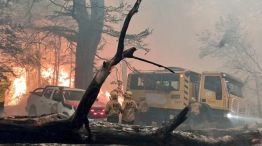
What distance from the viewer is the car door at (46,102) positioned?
13.3 meters

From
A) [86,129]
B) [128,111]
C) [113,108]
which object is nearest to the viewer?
[86,129]

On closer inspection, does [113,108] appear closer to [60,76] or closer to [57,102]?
[57,102]

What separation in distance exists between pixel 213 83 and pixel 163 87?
217 cm

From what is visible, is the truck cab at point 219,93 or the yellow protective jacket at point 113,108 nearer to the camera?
the yellow protective jacket at point 113,108

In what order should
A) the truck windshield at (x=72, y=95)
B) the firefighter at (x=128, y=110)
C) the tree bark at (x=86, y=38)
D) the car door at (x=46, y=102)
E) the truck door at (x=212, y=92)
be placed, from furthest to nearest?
the tree bark at (x=86, y=38)
the truck door at (x=212, y=92)
the car door at (x=46, y=102)
the truck windshield at (x=72, y=95)
the firefighter at (x=128, y=110)

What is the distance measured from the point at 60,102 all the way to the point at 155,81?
17.5ft

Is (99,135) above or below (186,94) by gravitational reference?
below

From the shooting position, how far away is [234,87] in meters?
17.0

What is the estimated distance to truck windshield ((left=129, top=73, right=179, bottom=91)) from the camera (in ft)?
53.3

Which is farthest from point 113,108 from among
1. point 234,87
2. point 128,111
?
point 234,87

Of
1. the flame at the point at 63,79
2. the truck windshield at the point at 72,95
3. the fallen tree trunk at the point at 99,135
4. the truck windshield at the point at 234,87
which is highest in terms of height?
the flame at the point at 63,79

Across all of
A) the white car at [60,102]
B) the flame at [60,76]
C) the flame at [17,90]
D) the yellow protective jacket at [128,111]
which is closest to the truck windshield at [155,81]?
the white car at [60,102]

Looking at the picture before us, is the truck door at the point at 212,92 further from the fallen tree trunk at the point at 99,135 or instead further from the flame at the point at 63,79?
the flame at the point at 63,79

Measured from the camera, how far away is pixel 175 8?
48.6 metres
